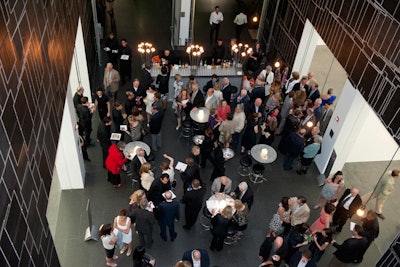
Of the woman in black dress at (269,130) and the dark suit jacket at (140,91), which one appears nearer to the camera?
the woman in black dress at (269,130)

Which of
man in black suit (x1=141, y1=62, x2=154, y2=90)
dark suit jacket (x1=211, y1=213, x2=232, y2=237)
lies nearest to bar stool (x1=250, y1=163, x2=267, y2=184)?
dark suit jacket (x1=211, y1=213, x2=232, y2=237)

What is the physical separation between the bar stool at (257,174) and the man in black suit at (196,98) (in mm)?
2162

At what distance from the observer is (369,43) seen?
7930mm

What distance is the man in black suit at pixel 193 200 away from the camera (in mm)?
7414

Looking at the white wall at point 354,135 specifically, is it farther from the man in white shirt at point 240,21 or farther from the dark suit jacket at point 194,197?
the man in white shirt at point 240,21

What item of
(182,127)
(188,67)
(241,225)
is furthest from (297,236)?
(188,67)

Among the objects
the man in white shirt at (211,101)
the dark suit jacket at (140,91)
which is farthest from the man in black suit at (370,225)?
the dark suit jacket at (140,91)

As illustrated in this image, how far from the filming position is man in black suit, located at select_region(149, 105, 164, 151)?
9.09 m

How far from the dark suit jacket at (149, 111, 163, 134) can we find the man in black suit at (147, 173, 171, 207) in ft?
6.28

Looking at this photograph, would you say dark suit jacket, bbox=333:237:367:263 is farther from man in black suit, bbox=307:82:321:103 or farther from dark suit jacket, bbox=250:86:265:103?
dark suit jacket, bbox=250:86:265:103

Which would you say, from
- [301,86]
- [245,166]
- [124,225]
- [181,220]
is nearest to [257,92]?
[301,86]

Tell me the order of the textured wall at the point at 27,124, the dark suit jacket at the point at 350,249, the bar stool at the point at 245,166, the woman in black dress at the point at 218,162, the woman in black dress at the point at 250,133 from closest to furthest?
the textured wall at the point at 27,124 → the dark suit jacket at the point at 350,249 → the woman in black dress at the point at 218,162 → the woman in black dress at the point at 250,133 → the bar stool at the point at 245,166

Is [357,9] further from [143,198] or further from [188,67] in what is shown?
[143,198]

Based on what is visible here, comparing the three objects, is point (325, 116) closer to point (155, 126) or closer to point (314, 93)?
point (314, 93)
